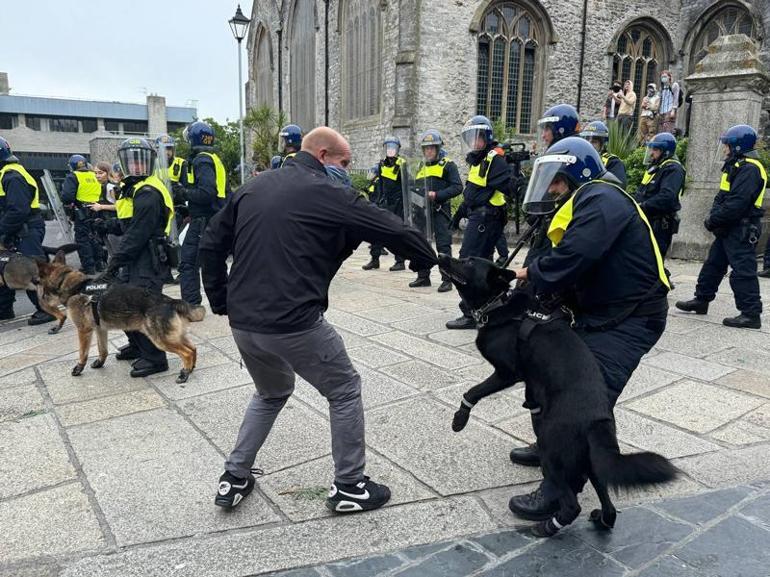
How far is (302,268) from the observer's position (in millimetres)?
2732

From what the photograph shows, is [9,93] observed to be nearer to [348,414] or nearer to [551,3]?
[551,3]

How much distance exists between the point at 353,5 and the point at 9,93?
57829 mm

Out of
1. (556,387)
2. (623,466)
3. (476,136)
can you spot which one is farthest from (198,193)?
(623,466)

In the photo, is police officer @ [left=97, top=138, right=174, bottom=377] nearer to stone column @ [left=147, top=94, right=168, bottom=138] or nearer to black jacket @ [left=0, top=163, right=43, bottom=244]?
black jacket @ [left=0, top=163, right=43, bottom=244]

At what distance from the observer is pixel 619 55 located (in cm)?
2270

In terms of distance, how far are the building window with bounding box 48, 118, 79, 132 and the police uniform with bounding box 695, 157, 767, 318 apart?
73774 mm

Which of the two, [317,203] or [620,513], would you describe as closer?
[317,203]

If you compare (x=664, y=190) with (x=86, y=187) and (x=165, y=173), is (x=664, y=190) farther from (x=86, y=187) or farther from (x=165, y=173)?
(x=86, y=187)

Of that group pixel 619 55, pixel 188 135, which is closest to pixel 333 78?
pixel 619 55

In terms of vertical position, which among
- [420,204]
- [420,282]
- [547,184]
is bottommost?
[420,282]

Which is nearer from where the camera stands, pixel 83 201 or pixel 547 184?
pixel 547 184

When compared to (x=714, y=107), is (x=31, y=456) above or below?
below

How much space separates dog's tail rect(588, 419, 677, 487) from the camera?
241cm

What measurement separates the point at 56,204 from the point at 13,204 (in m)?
3.39
